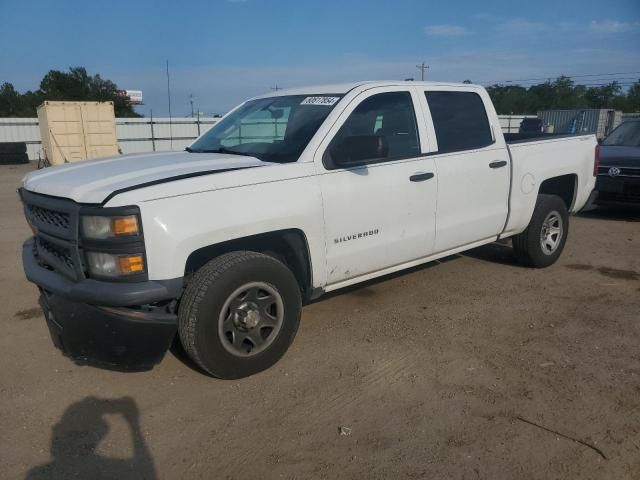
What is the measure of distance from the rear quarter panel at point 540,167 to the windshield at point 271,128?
219 centimetres

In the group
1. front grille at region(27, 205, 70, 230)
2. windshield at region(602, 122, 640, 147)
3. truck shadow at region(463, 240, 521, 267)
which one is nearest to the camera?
front grille at region(27, 205, 70, 230)

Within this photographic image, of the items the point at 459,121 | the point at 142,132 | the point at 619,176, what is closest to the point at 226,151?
the point at 459,121

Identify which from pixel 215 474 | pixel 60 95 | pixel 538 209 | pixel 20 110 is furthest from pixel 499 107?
pixel 215 474

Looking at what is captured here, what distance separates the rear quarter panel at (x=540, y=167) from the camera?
5211 mm

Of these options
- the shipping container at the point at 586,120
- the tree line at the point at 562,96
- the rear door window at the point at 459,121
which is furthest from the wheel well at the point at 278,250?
the tree line at the point at 562,96

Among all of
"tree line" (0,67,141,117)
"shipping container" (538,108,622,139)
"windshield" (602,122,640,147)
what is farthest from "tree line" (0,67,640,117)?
"windshield" (602,122,640,147)

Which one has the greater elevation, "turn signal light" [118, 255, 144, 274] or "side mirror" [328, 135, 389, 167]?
"side mirror" [328, 135, 389, 167]

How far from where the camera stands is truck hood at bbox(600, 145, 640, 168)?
28.2 feet

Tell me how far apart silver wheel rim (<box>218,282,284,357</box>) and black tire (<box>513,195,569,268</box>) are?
3224mm

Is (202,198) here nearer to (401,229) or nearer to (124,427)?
(124,427)

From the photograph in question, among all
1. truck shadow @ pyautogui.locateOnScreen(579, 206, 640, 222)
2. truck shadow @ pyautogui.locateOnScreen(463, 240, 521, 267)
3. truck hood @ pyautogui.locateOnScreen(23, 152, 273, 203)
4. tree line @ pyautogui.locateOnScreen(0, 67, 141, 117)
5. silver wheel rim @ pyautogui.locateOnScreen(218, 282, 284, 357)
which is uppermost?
tree line @ pyautogui.locateOnScreen(0, 67, 141, 117)

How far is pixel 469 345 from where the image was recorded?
4.00 m

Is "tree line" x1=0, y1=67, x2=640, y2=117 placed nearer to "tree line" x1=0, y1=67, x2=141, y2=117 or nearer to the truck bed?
"tree line" x1=0, y1=67, x2=141, y2=117

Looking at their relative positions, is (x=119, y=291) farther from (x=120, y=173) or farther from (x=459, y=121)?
(x=459, y=121)
